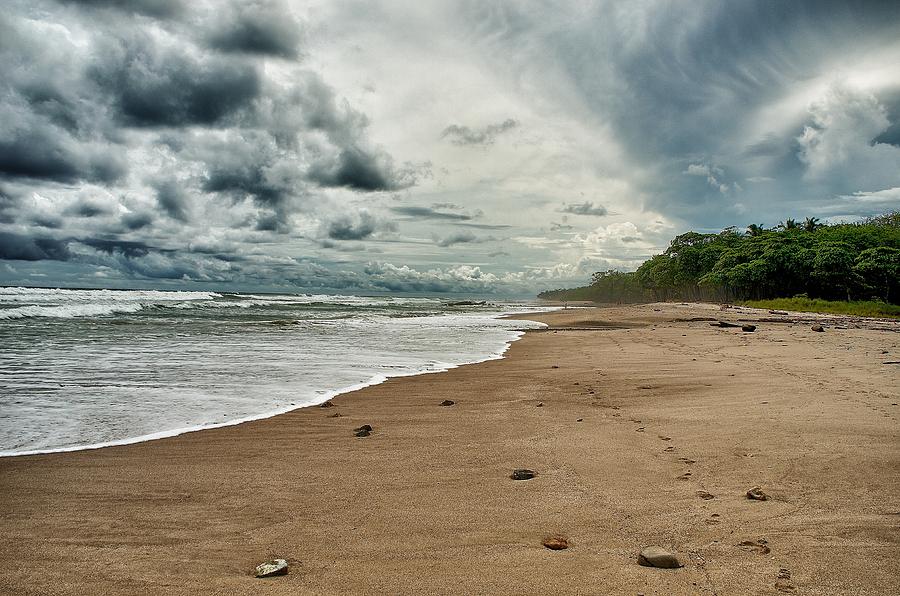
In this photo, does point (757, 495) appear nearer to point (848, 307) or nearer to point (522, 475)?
point (522, 475)

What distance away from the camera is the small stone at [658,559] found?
9.35 ft

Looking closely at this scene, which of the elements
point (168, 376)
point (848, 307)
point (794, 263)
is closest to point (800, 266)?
point (794, 263)

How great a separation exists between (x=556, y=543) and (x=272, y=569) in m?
1.65

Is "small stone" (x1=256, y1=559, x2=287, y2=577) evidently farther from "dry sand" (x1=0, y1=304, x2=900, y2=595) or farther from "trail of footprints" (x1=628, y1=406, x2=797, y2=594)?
"trail of footprints" (x1=628, y1=406, x2=797, y2=594)

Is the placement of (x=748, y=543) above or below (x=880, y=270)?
below

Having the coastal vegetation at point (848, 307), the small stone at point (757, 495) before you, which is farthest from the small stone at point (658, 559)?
the coastal vegetation at point (848, 307)

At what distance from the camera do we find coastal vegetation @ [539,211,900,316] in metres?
45.5

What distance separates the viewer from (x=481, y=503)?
3895mm

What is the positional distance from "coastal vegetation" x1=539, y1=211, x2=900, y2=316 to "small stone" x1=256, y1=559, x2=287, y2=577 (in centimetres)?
4664

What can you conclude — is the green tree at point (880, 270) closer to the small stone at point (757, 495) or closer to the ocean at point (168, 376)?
the ocean at point (168, 376)

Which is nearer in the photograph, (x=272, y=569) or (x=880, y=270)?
(x=272, y=569)

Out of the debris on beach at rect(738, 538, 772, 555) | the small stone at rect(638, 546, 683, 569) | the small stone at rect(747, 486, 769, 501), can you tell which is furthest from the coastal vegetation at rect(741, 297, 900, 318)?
the small stone at rect(638, 546, 683, 569)

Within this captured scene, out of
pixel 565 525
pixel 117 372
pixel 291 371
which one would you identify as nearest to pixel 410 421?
pixel 565 525

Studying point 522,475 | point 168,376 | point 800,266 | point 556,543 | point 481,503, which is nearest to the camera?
point 556,543
